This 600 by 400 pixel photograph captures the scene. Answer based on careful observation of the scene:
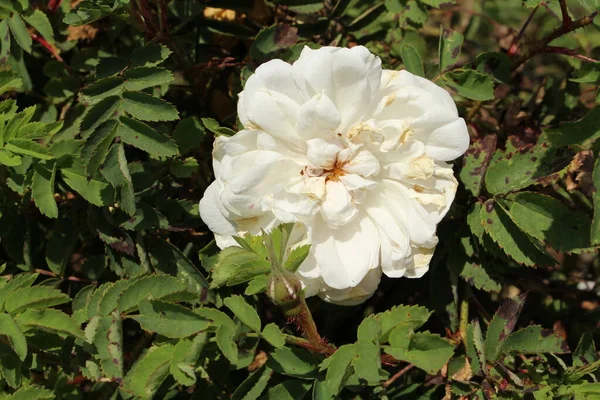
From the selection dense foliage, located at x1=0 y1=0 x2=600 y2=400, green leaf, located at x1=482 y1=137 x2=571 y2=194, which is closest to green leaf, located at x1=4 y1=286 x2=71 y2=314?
dense foliage, located at x1=0 y1=0 x2=600 y2=400

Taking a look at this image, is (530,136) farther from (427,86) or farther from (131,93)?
(131,93)

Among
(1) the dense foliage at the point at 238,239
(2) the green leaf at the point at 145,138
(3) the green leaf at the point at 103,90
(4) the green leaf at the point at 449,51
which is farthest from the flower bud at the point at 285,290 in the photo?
(4) the green leaf at the point at 449,51

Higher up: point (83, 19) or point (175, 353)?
point (83, 19)

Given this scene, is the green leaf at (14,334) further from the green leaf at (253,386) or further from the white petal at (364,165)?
the white petal at (364,165)

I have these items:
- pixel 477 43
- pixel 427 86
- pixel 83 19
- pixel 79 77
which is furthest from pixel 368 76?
pixel 477 43

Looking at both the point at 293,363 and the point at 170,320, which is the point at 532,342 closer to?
the point at 293,363

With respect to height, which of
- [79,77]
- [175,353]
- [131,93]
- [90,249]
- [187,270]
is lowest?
[90,249]
